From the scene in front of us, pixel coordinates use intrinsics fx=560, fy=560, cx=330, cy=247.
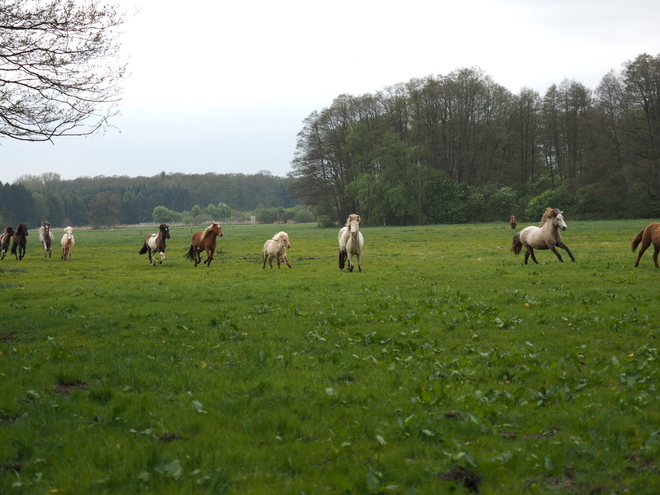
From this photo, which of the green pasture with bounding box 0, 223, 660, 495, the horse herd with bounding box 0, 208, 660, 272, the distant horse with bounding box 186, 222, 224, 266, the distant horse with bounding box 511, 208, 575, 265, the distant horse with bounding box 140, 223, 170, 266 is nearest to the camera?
the green pasture with bounding box 0, 223, 660, 495

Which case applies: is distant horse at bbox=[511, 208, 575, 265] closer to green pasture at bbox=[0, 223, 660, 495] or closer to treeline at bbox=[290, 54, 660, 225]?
green pasture at bbox=[0, 223, 660, 495]

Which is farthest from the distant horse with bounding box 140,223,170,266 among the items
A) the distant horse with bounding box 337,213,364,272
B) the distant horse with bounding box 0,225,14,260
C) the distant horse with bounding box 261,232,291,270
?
the distant horse with bounding box 337,213,364,272

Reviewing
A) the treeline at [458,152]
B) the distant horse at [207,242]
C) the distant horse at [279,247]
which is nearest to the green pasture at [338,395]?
the distant horse at [279,247]

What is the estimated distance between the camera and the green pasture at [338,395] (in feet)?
15.2

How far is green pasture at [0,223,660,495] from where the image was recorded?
4.63 meters

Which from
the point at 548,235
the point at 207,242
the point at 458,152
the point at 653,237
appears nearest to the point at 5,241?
the point at 207,242

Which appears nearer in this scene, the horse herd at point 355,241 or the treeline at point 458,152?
the horse herd at point 355,241

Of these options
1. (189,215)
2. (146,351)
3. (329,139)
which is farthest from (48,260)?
(189,215)

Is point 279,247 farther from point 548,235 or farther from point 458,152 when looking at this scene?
point 458,152

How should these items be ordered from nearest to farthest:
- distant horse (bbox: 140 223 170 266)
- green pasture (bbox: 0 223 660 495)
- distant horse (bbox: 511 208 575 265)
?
green pasture (bbox: 0 223 660 495)
distant horse (bbox: 511 208 575 265)
distant horse (bbox: 140 223 170 266)

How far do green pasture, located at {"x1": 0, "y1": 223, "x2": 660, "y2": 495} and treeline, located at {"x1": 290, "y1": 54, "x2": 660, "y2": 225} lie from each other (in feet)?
199

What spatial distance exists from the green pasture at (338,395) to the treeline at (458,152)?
60.6m

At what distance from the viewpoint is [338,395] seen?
657cm

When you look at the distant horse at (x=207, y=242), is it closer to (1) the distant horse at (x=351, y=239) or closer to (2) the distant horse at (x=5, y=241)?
(1) the distant horse at (x=351, y=239)
